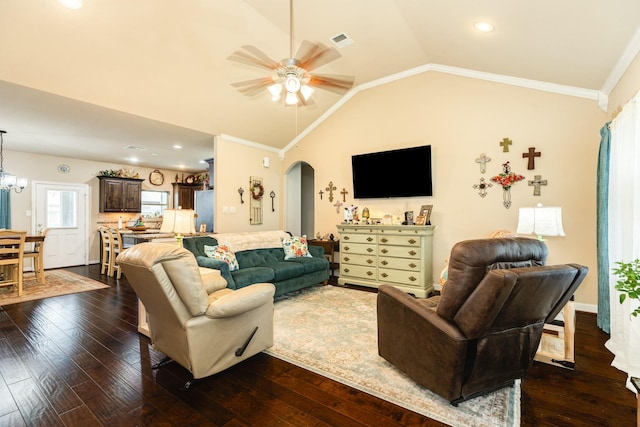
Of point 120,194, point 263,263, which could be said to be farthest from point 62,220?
point 263,263

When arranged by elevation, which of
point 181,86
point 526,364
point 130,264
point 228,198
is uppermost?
point 181,86

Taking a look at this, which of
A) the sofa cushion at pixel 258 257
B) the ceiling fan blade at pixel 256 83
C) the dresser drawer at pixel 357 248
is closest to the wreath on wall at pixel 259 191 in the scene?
the sofa cushion at pixel 258 257

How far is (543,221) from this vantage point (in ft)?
9.18

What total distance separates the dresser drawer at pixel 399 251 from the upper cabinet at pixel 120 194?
694cm

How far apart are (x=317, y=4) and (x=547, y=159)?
3.51 m

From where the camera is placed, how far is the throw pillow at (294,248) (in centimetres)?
488

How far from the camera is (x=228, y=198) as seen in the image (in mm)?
5586

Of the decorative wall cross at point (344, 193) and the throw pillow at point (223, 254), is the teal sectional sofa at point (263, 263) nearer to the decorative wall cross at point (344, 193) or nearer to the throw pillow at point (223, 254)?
the throw pillow at point (223, 254)

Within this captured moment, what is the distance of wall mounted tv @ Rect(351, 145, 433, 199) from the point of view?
476cm

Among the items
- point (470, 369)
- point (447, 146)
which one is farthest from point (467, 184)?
point (470, 369)

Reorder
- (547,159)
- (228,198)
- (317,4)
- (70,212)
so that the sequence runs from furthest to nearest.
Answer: (70,212), (228,198), (547,159), (317,4)

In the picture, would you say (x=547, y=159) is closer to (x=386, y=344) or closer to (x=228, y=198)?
(x=386, y=344)

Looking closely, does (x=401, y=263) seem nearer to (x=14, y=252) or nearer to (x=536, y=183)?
(x=536, y=183)

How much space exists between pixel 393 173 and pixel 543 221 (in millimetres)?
2532
